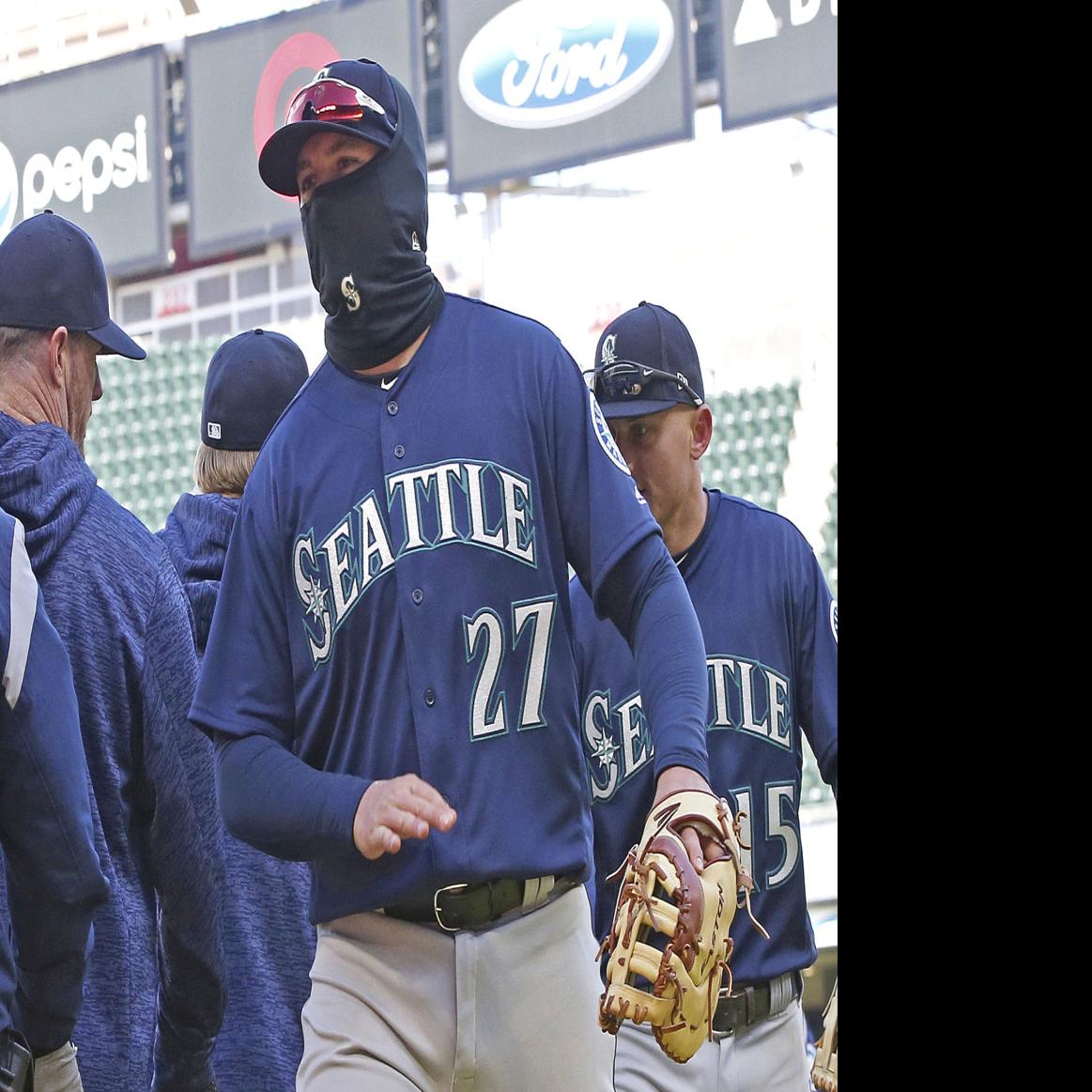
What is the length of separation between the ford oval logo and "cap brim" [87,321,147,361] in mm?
5440

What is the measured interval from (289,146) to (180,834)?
2.55 ft

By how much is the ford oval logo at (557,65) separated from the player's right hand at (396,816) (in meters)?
6.03

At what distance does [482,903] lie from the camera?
1.84 metres

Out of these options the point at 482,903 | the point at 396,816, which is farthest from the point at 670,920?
the point at 396,816

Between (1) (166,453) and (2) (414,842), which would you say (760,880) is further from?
(1) (166,453)

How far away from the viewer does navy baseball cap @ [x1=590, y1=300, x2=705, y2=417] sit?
2.37 m

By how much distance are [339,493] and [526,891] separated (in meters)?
0.46

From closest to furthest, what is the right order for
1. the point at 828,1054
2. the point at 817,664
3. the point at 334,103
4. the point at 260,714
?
the point at 260,714
the point at 334,103
the point at 828,1054
the point at 817,664

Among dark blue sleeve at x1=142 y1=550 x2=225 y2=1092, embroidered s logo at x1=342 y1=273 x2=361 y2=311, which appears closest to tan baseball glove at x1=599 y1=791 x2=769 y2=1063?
dark blue sleeve at x1=142 y1=550 x2=225 y2=1092

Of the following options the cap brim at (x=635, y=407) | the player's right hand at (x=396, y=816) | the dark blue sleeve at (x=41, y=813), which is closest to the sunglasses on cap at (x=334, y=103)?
the cap brim at (x=635, y=407)

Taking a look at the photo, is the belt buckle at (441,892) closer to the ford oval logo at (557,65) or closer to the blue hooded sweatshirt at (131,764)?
the blue hooded sweatshirt at (131,764)

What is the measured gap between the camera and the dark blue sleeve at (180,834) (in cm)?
212

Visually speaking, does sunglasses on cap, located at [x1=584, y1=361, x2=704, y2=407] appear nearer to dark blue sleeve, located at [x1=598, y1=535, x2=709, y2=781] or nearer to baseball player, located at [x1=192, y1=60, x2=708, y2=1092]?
baseball player, located at [x1=192, y1=60, x2=708, y2=1092]

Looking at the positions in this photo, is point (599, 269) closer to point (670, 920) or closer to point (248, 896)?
point (248, 896)
